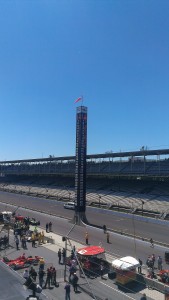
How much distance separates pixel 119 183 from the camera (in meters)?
59.9

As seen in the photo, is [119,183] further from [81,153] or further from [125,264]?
[125,264]

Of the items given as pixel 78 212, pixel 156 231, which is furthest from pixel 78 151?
pixel 156 231

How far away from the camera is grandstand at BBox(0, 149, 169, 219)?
46281 millimetres

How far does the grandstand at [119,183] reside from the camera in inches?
1822

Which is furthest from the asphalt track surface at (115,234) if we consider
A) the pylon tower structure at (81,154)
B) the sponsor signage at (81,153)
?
the sponsor signage at (81,153)

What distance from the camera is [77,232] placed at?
3091 cm

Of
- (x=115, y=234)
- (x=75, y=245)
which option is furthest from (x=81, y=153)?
(x=75, y=245)

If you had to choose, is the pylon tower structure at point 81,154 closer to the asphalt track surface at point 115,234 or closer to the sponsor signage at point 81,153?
the sponsor signage at point 81,153

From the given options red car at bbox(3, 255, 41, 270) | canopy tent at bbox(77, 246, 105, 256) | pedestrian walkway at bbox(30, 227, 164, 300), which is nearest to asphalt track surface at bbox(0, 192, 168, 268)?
pedestrian walkway at bbox(30, 227, 164, 300)

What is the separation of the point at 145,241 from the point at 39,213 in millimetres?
21437

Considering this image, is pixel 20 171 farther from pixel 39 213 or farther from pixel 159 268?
pixel 159 268

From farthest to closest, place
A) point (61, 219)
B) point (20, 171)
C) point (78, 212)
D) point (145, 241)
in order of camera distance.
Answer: point (20, 171), point (61, 219), point (78, 212), point (145, 241)

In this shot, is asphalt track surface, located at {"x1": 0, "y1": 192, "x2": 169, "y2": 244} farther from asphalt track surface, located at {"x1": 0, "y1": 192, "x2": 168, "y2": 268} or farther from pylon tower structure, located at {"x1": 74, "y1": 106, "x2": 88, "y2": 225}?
pylon tower structure, located at {"x1": 74, "y1": 106, "x2": 88, "y2": 225}

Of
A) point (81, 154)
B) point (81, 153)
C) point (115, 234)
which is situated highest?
point (81, 153)
